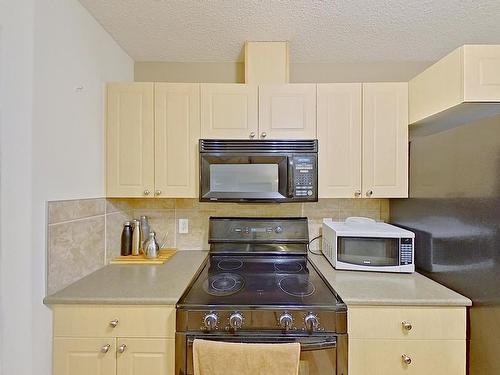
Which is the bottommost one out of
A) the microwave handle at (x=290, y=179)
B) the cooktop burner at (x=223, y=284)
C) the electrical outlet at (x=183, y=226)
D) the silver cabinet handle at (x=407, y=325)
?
the silver cabinet handle at (x=407, y=325)

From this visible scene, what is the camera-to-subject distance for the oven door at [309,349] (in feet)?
4.08

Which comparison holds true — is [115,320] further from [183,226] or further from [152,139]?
[152,139]

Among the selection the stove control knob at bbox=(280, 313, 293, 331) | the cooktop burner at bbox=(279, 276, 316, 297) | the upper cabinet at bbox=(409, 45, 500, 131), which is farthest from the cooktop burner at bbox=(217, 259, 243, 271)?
the upper cabinet at bbox=(409, 45, 500, 131)

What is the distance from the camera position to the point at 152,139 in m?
1.83

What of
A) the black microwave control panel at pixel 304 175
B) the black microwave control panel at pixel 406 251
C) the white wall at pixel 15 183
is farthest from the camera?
the black microwave control panel at pixel 304 175

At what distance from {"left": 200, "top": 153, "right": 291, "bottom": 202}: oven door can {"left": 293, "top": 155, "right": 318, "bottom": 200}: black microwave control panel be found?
58mm

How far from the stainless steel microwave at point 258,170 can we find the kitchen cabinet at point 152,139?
119 millimetres

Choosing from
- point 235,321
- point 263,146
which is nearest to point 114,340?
point 235,321

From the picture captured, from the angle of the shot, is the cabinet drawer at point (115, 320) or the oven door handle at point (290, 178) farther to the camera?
the oven door handle at point (290, 178)

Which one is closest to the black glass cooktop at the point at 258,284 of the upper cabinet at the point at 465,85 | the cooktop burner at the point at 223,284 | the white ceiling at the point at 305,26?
the cooktop burner at the point at 223,284

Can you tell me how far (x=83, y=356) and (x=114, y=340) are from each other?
0.56ft

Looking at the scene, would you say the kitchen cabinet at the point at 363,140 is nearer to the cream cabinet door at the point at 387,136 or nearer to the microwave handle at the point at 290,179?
the cream cabinet door at the point at 387,136

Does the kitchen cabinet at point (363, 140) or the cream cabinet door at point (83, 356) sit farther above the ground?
the kitchen cabinet at point (363, 140)

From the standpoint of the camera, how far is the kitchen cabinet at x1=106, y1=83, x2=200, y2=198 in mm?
1822
